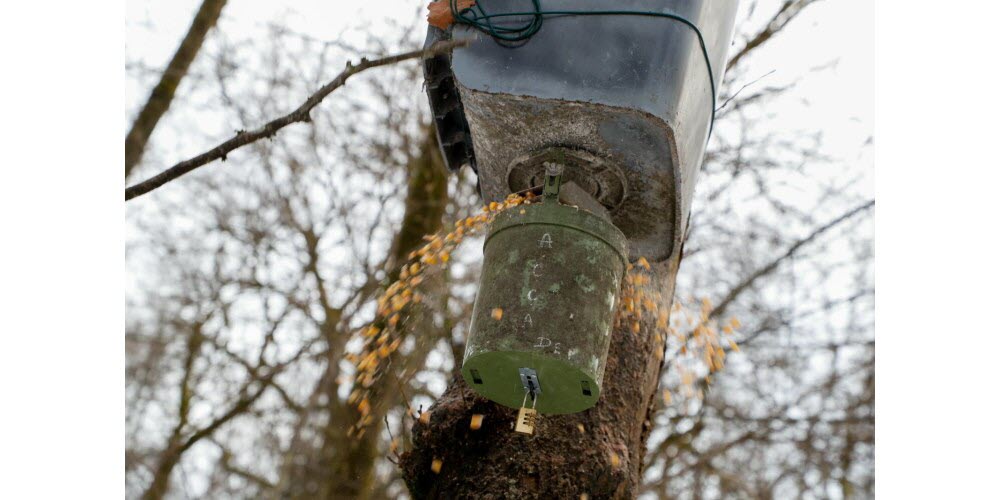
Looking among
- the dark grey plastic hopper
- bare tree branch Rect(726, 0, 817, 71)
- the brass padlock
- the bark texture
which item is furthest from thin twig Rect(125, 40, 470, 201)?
bare tree branch Rect(726, 0, 817, 71)

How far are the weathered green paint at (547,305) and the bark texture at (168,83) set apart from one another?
1.84 meters

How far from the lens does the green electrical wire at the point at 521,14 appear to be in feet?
9.66

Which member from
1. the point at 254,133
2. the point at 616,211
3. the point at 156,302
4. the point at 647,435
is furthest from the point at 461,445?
the point at 156,302

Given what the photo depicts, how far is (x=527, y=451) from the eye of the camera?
3.00 meters

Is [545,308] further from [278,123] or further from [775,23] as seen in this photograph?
[775,23]

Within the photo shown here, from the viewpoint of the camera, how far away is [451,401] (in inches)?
126

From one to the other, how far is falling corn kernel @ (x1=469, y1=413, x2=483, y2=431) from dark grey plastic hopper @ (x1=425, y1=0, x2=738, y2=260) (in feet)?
3.03

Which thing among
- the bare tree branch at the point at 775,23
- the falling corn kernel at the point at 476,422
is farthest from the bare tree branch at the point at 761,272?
the falling corn kernel at the point at 476,422

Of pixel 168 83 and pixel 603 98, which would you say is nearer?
pixel 603 98

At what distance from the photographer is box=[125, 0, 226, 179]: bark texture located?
12.5 ft

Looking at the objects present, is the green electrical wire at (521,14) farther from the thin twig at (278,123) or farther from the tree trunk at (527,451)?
Result: the tree trunk at (527,451)

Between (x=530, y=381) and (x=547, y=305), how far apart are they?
0.26 meters

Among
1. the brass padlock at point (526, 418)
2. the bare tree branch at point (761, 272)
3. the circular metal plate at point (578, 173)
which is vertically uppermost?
the bare tree branch at point (761, 272)

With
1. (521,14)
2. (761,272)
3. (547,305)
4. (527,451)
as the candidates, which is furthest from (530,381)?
(761,272)
